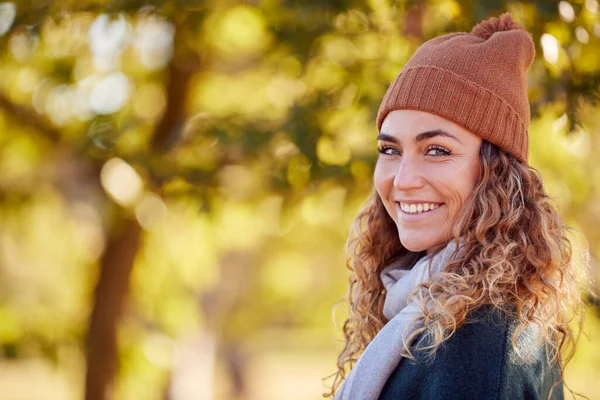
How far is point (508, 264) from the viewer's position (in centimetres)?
183

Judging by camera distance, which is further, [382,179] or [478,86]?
[382,179]

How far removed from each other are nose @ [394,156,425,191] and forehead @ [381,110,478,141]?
8cm

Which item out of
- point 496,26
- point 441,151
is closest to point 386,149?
point 441,151

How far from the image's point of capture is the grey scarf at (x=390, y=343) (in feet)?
6.03

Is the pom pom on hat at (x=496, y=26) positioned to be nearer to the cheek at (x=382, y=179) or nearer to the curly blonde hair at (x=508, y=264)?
the curly blonde hair at (x=508, y=264)

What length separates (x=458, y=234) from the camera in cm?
192

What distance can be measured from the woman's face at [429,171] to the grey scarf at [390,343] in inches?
3.4

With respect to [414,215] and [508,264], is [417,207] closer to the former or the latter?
[414,215]

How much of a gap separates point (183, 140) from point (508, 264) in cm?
316

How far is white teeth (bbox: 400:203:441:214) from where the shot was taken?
2.02 metres

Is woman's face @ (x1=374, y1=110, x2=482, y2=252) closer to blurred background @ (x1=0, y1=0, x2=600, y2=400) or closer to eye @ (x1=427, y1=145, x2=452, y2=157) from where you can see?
eye @ (x1=427, y1=145, x2=452, y2=157)

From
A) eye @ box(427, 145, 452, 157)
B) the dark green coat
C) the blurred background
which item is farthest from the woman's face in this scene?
the blurred background

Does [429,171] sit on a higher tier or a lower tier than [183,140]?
lower

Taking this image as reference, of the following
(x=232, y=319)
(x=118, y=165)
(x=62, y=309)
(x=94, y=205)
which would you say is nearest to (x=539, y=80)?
(x=118, y=165)
